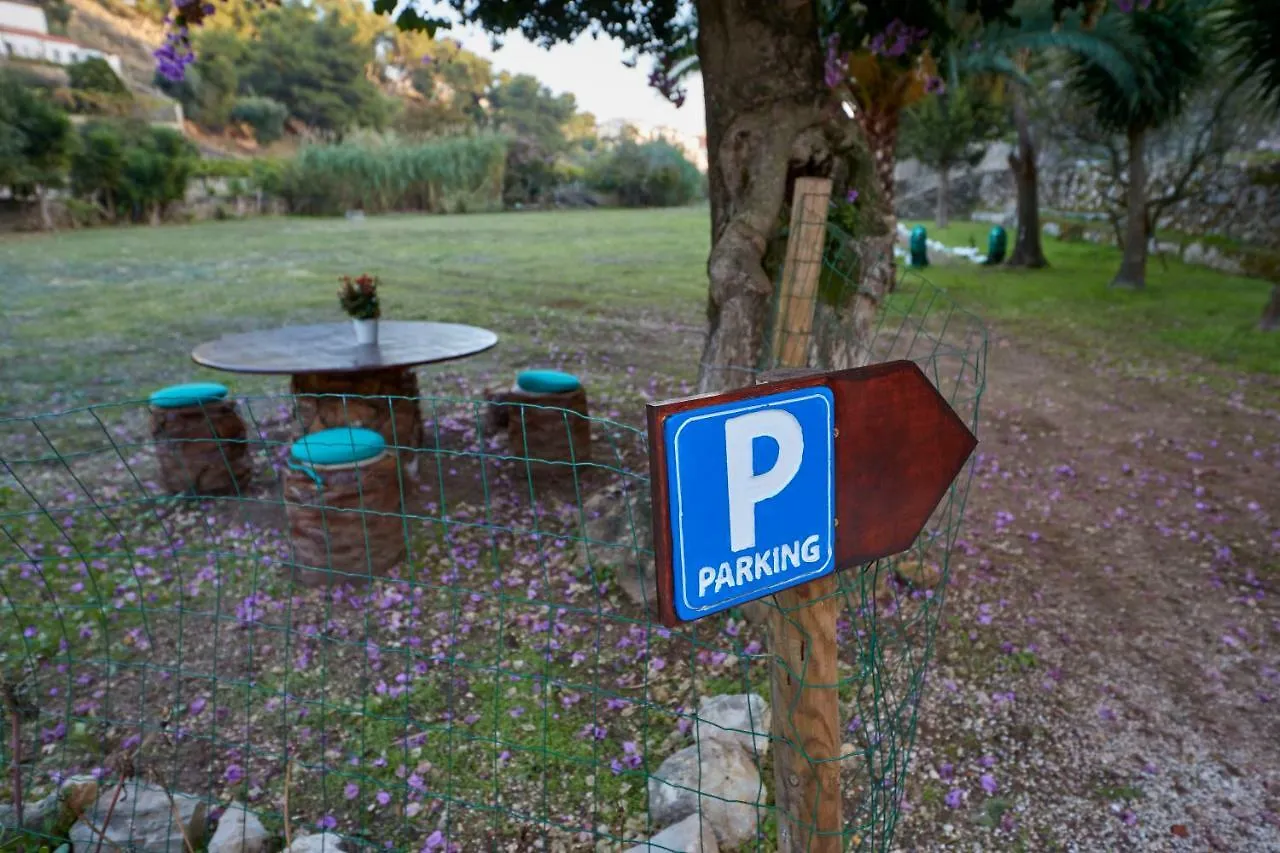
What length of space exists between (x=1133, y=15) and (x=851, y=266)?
910 cm

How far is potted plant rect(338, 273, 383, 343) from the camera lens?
4.23 m

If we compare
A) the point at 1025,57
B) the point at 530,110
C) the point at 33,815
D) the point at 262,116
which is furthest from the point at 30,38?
the point at 33,815

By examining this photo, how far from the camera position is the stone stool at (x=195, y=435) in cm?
432

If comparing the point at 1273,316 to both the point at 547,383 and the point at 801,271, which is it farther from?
the point at 801,271

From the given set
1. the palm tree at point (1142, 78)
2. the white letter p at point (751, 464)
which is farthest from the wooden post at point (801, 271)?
the palm tree at point (1142, 78)

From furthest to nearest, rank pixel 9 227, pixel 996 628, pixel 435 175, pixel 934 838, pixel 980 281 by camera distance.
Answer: pixel 435 175, pixel 9 227, pixel 980 281, pixel 996 628, pixel 934 838

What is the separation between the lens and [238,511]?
432 centimetres

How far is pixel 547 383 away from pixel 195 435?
6.16 ft

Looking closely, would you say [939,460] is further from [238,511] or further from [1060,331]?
[1060,331]

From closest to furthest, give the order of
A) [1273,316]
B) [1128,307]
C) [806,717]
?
1. [806,717]
2. [1273,316]
3. [1128,307]

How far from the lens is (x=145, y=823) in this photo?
213 centimetres

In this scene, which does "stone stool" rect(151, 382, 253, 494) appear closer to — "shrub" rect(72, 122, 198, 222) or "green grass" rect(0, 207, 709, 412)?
"green grass" rect(0, 207, 709, 412)

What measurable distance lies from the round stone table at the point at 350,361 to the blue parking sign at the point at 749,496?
303 centimetres

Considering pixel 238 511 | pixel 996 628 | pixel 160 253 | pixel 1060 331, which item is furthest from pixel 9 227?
pixel 996 628
